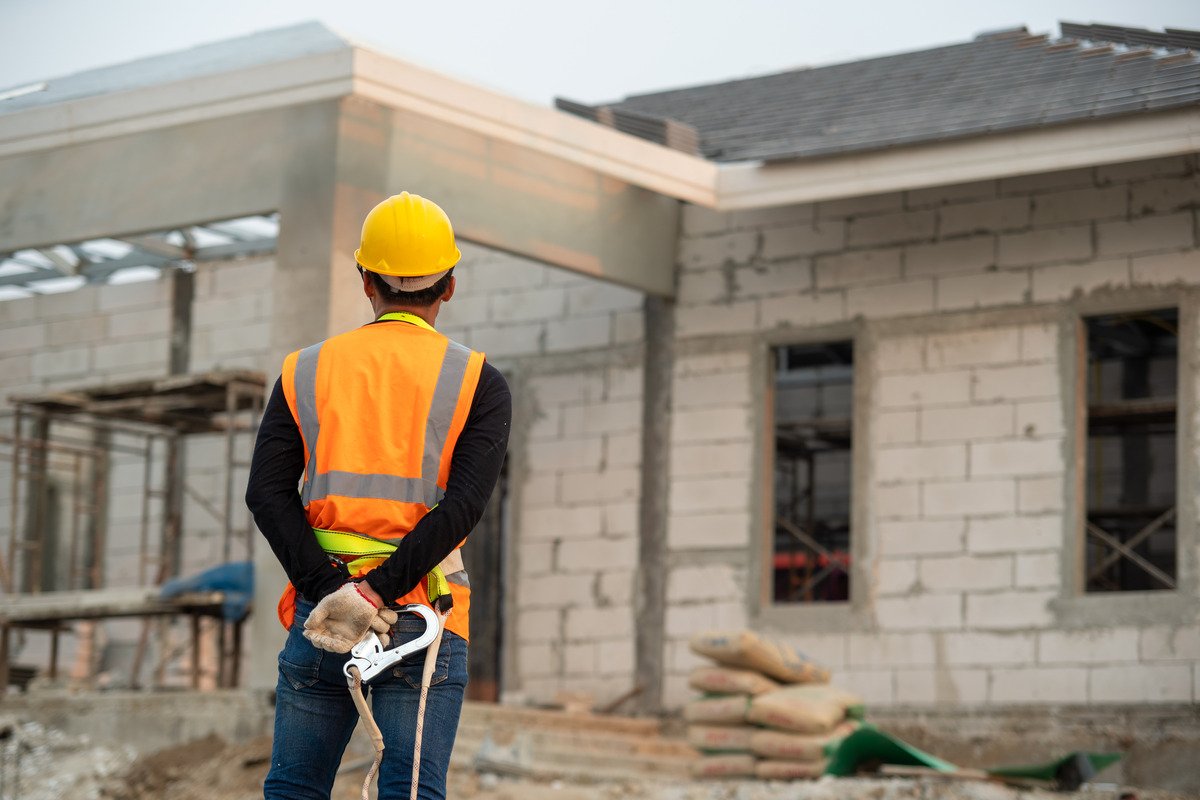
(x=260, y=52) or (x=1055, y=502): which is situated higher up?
(x=260, y=52)

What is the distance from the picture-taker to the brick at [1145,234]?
1010cm

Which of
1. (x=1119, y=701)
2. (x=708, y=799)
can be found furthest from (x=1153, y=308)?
(x=708, y=799)

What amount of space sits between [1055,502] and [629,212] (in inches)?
134

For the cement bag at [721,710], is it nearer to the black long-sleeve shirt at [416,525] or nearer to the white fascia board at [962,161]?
the white fascia board at [962,161]

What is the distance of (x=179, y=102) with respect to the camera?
9914 millimetres

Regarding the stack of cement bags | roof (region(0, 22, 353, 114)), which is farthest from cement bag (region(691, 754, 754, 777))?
roof (region(0, 22, 353, 114))

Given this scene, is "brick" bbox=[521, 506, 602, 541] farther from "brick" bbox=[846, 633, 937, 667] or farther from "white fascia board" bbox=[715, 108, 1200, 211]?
"white fascia board" bbox=[715, 108, 1200, 211]

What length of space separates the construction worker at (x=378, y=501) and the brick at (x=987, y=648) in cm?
759

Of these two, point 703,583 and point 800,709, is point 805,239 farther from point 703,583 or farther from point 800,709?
point 800,709

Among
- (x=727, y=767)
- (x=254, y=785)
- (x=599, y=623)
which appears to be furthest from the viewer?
(x=599, y=623)

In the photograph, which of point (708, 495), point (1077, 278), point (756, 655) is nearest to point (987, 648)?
point (756, 655)

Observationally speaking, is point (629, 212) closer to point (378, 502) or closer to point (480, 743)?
point (480, 743)

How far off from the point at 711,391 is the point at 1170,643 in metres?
3.48

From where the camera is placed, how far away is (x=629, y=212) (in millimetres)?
11461
